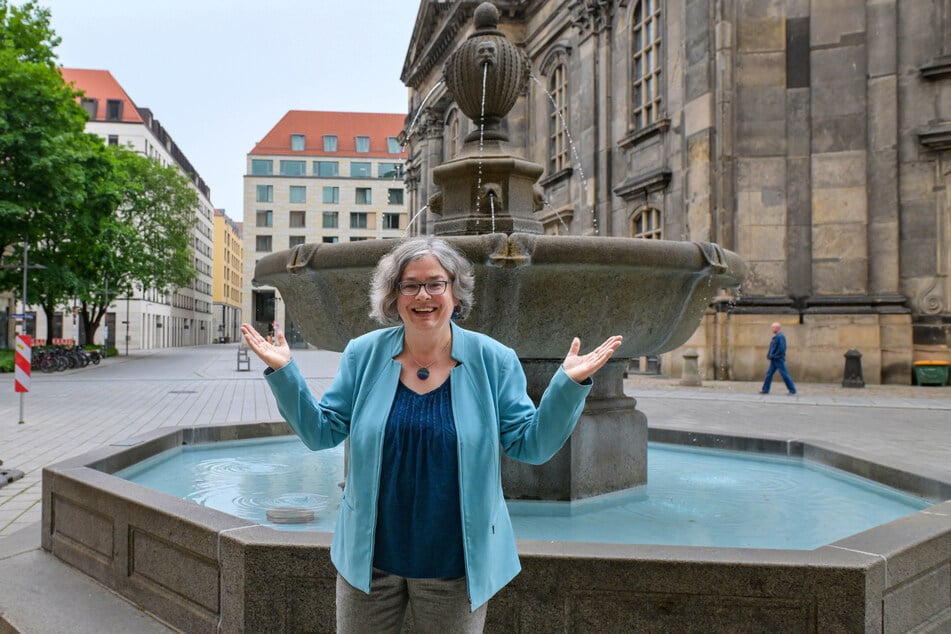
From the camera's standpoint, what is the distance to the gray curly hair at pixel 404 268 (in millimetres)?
2242

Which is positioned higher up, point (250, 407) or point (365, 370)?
point (365, 370)

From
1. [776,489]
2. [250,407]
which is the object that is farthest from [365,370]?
[250,407]

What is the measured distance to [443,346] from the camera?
7.50 feet

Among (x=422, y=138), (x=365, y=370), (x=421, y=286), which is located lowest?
(x=365, y=370)

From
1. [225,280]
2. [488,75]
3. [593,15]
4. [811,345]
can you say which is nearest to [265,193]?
[225,280]

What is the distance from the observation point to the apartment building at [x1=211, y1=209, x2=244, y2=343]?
119 m

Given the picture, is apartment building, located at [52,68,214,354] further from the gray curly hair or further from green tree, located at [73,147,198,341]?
the gray curly hair

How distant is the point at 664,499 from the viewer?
549cm

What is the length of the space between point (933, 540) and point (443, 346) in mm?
2434

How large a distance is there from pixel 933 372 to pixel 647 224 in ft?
26.7

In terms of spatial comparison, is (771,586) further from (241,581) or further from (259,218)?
(259,218)

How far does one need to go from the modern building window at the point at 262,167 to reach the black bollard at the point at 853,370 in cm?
7234

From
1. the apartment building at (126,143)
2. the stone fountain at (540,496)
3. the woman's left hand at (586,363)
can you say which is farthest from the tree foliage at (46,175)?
the apartment building at (126,143)

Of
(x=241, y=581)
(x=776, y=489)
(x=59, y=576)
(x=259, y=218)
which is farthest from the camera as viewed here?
(x=259, y=218)
